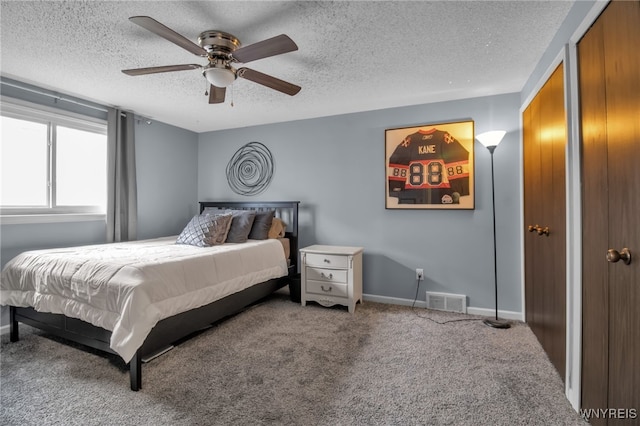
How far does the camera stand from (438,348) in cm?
230

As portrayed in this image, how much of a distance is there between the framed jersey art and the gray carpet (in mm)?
1349

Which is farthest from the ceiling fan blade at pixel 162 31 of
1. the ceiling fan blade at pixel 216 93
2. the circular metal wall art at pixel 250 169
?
the circular metal wall art at pixel 250 169

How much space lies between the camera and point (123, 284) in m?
1.85

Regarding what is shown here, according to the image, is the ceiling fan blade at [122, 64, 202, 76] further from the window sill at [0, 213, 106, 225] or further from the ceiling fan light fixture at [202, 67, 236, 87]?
the window sill at [0, 213, 106, 225]

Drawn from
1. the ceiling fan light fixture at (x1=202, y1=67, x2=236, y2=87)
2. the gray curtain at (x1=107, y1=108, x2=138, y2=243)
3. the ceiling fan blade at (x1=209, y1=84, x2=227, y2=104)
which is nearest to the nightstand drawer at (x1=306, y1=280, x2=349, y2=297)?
the ceiling fan blade at (x1=209, y1=84, x2=227, y2=104)

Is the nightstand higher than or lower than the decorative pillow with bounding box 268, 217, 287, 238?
lower

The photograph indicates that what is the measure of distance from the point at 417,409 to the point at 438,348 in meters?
0.81

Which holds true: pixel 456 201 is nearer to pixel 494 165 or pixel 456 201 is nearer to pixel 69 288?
pixel 494 165

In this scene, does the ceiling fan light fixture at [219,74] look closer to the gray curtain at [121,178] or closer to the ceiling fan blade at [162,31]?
the ceiling fan blade at [162,31]

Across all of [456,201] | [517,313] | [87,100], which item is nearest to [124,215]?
[87,100]

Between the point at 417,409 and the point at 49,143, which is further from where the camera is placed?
the point at 49,143

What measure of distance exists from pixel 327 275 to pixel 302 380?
139cm

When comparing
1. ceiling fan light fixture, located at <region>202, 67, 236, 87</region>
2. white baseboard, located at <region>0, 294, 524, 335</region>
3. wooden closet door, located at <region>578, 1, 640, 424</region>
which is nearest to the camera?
wooden closet door, located at <region>578, 1, 640, 424</region>

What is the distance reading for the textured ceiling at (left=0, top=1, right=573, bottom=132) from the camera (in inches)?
68.7
